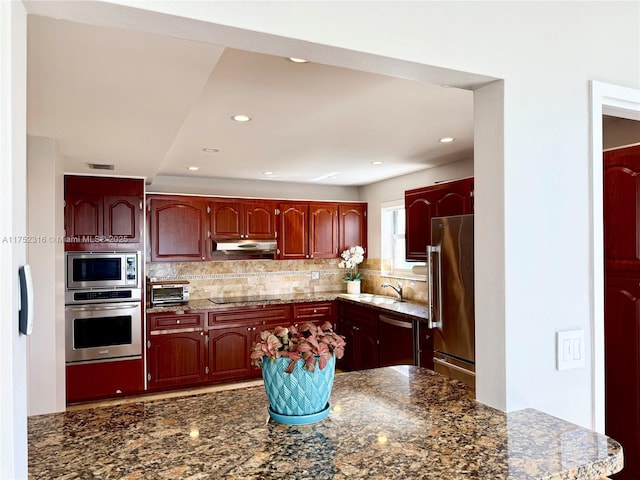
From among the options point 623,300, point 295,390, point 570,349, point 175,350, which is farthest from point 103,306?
point 623,300

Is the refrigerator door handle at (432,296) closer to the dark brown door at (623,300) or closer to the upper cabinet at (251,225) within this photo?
the dark brown door at (623,300)

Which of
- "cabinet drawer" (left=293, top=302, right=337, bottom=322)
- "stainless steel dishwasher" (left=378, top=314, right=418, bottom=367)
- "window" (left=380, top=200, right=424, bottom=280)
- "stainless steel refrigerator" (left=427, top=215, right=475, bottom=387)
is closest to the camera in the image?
"stainless steel refrigerator" (left=427, top=215, right=475, bottom=387)

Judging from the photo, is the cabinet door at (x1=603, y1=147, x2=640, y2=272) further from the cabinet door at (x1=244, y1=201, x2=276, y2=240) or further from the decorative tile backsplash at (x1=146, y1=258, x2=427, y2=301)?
the cabinet door at (x1=244, y1=201, x2=276, y2=240)

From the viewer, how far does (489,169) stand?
1.39 metres

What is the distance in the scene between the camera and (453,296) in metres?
3.39

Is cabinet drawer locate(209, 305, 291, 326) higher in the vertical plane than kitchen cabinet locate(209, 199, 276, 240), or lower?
lower

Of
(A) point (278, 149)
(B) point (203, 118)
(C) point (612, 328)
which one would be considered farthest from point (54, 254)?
(C) point (612, 328)

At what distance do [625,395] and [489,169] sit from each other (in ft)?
5.47

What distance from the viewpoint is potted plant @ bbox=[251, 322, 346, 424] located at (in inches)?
50.1

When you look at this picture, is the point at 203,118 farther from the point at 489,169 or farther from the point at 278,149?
the point at 489,169

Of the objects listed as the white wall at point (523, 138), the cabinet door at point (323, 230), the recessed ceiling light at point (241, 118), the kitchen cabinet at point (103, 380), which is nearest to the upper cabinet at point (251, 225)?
the cabinet door at point (323, 230)

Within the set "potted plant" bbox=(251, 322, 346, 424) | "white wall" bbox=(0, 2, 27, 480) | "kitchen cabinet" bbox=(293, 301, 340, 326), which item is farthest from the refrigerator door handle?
"white wall" bbox=(0, 2, 27, 480)

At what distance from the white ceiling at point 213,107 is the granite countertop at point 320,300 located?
4.79 feet

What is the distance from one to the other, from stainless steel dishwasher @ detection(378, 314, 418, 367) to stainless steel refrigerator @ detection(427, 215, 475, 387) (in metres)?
0.45
